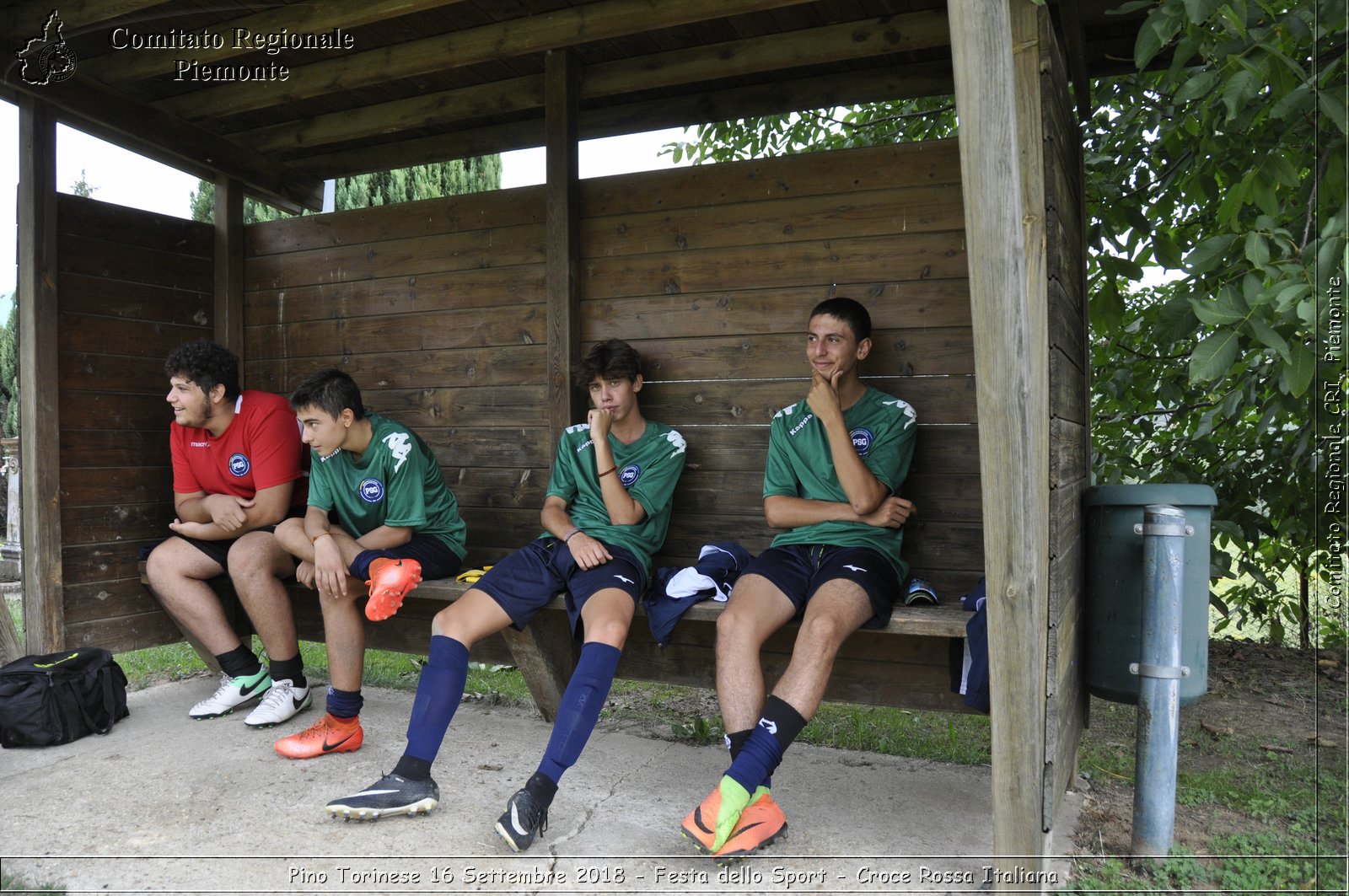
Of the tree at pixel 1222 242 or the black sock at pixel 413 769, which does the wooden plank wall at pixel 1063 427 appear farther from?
the black sock at pixel 413 769

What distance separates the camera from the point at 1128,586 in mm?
2826

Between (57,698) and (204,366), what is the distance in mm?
Result: 1361

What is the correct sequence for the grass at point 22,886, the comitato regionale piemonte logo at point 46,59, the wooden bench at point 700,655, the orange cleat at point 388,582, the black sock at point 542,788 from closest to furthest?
the grass at point 22,886
the black sock at point 542,788
the orange cleat at point 388,582
the wooden bench at point 700,655
the comitato regionale piemonte logo at point 46,59

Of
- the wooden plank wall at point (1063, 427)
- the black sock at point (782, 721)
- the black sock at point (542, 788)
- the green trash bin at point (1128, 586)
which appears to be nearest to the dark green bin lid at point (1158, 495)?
the green trash bin at point (1128, 586)

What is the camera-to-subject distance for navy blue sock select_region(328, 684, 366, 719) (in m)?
3.40

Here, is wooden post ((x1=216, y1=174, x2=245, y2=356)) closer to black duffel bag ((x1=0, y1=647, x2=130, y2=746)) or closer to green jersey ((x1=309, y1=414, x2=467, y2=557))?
green jersey ((x1=309, y1=414, x2=467, y2=557))

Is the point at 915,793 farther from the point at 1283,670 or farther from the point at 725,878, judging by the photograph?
the point at 1283,670

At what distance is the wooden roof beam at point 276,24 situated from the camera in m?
3.33

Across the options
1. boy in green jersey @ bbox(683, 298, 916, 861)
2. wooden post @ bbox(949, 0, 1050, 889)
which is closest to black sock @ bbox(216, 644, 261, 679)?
boy in green jersey @ bbox(683, 298, 916, 861)

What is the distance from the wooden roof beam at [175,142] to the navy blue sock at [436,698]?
282 cm

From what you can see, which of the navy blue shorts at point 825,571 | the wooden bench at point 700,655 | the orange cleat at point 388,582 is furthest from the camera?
the wooden bench at point 700,655

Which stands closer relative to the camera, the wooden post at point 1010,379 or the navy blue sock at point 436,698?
the wooden post at point 1010,379

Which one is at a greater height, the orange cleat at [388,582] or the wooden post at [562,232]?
the wooden post at [562,232]

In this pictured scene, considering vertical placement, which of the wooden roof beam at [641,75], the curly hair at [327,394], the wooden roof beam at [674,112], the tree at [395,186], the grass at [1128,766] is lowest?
the grass at [1128,766]
